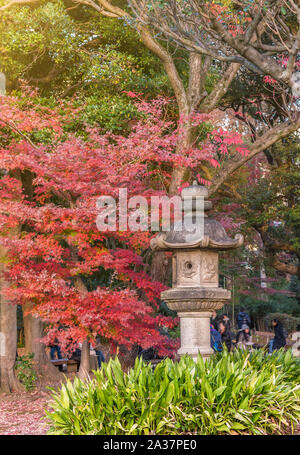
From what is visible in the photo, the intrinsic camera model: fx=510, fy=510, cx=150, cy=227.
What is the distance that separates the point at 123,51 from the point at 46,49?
72.7 inches

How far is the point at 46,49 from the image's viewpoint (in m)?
11.3

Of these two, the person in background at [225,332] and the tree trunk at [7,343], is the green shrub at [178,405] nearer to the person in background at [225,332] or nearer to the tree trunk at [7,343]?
the tree trunk at [7,343]

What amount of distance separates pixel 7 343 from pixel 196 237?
5721mm

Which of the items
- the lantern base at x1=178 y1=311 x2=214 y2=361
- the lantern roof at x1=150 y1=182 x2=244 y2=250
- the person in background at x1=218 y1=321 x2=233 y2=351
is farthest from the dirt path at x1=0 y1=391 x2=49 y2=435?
the person in background at x1=218 y1=321 x2=233 y2=351

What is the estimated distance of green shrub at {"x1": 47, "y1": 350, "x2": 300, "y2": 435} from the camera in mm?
5359

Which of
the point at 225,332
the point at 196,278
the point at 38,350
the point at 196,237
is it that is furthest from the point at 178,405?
the point at 38,350

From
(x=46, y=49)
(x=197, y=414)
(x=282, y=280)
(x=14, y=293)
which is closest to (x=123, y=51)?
(x=46, y=49)

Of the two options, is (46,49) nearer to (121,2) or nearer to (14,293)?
(121,2)

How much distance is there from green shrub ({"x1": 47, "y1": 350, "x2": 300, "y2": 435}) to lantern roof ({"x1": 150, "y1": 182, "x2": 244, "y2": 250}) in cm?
186

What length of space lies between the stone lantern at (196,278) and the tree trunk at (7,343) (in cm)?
452

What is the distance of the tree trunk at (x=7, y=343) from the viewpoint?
10.7 meters

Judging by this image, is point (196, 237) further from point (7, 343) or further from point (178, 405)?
point (7, 343)

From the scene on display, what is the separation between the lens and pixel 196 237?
285 inches

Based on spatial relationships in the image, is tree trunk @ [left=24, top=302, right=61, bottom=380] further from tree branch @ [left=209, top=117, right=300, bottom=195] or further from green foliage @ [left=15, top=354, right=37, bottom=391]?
tree branch @ [left=209, top=117, right=300, bottom=195]
